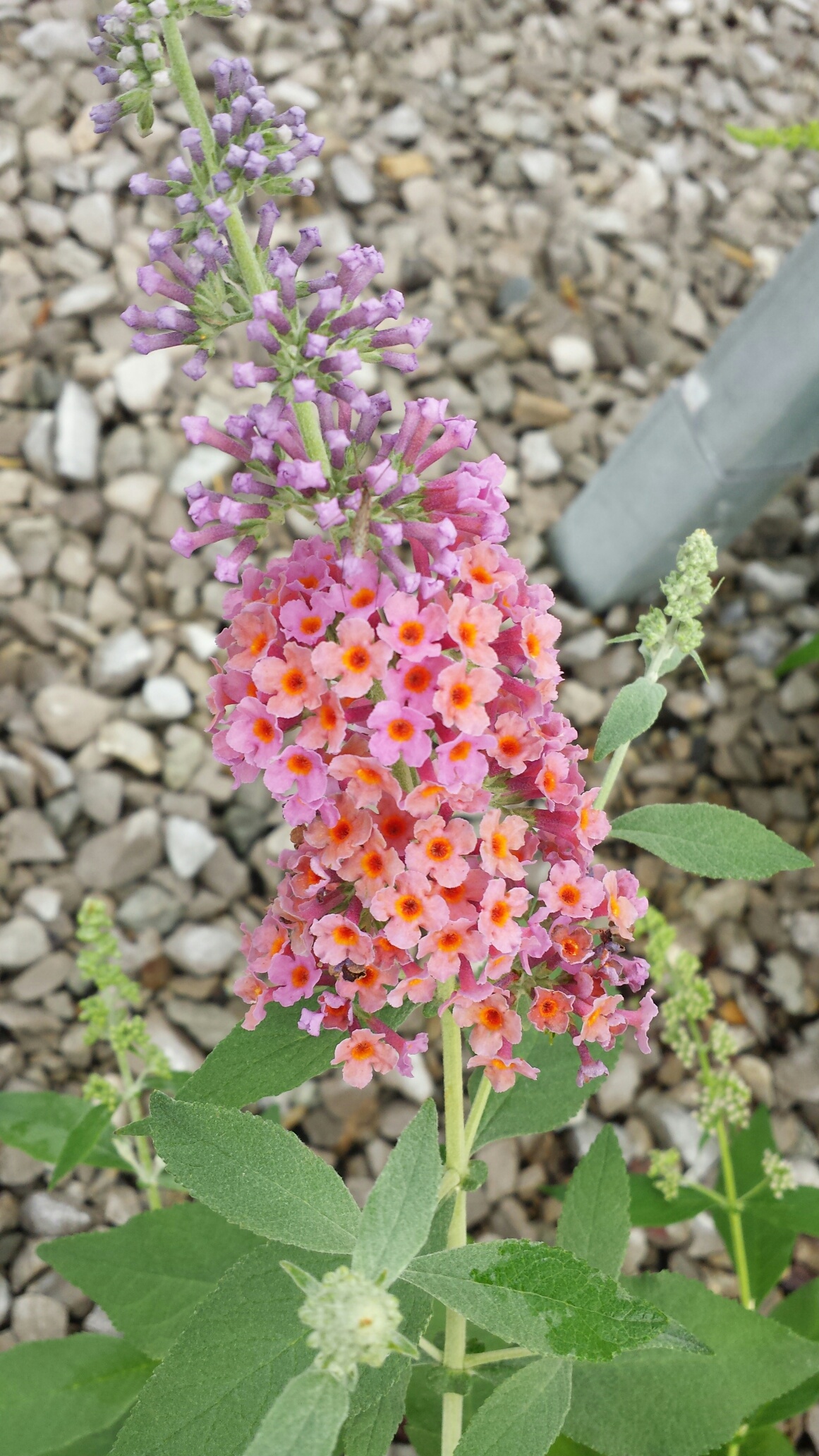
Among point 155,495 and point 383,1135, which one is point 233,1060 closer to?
point 383,1135

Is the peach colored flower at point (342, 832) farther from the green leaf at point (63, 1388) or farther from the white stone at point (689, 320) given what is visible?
the white stone at point (689, 320)

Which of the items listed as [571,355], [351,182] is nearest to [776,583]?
[571,355]

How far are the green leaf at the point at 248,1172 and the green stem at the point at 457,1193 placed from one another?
0.22 metres

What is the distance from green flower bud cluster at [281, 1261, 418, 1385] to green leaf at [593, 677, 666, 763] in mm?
569

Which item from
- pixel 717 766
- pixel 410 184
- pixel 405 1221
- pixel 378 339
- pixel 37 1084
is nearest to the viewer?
pixel 405 1221

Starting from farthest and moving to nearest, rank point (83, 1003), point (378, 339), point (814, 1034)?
point (814, 1034)
point (83, 1003)
point (378, 339)

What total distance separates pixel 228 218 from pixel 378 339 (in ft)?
0.57

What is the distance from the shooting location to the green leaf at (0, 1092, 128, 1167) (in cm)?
181

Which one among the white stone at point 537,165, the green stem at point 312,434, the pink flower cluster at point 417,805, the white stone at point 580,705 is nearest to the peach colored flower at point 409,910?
the pink flower cluster at point 417,805

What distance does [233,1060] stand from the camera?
120 centimetres

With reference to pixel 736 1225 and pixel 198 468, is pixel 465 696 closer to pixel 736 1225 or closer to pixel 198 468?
pixel 736 1225

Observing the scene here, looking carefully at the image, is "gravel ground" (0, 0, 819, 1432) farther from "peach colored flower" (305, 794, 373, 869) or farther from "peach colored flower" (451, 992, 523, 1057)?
"peach colored flower" (305, 794, 373, 869)

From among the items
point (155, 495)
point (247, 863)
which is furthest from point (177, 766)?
point (155, 495)

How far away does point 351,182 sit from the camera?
3379 mm
